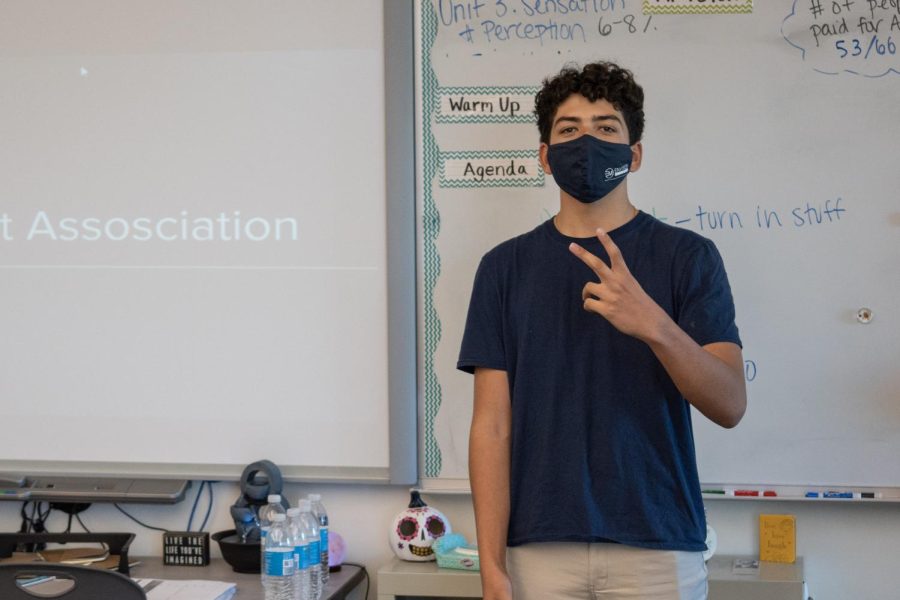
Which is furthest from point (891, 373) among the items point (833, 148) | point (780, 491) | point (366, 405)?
point (366, 405)

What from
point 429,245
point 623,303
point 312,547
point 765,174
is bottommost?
point 312,547

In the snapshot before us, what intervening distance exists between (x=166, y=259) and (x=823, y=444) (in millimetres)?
1803

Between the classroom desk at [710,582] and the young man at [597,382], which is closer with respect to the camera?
the young man at [597,382]

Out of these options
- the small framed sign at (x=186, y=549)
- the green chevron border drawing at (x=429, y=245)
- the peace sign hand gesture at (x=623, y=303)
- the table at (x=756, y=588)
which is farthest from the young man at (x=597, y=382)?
the small framed sign at (x=186, y=549)

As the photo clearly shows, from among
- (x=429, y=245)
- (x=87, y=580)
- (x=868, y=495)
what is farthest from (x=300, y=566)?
(x=868, y=495)

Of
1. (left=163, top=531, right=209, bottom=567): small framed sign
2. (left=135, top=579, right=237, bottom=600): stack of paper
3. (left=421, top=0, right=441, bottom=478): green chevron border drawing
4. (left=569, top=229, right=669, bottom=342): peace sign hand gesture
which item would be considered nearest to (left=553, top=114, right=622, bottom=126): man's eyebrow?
(left=569, top=229, right=669, bottom=342): peace sign hand gesture

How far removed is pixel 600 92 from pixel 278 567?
1.29 metres

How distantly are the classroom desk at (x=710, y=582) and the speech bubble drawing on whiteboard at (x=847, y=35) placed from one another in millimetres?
1255

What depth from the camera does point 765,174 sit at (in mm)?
2588

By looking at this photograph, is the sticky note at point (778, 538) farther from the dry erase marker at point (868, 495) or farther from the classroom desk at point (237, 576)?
the classroom desk at point (237, 576)

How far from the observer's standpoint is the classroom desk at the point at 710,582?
2.38m

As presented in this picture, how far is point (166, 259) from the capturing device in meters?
2.81

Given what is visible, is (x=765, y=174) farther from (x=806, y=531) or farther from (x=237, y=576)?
(x=237, y=576)

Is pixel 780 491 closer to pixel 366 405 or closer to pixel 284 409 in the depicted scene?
pixel 366 405
